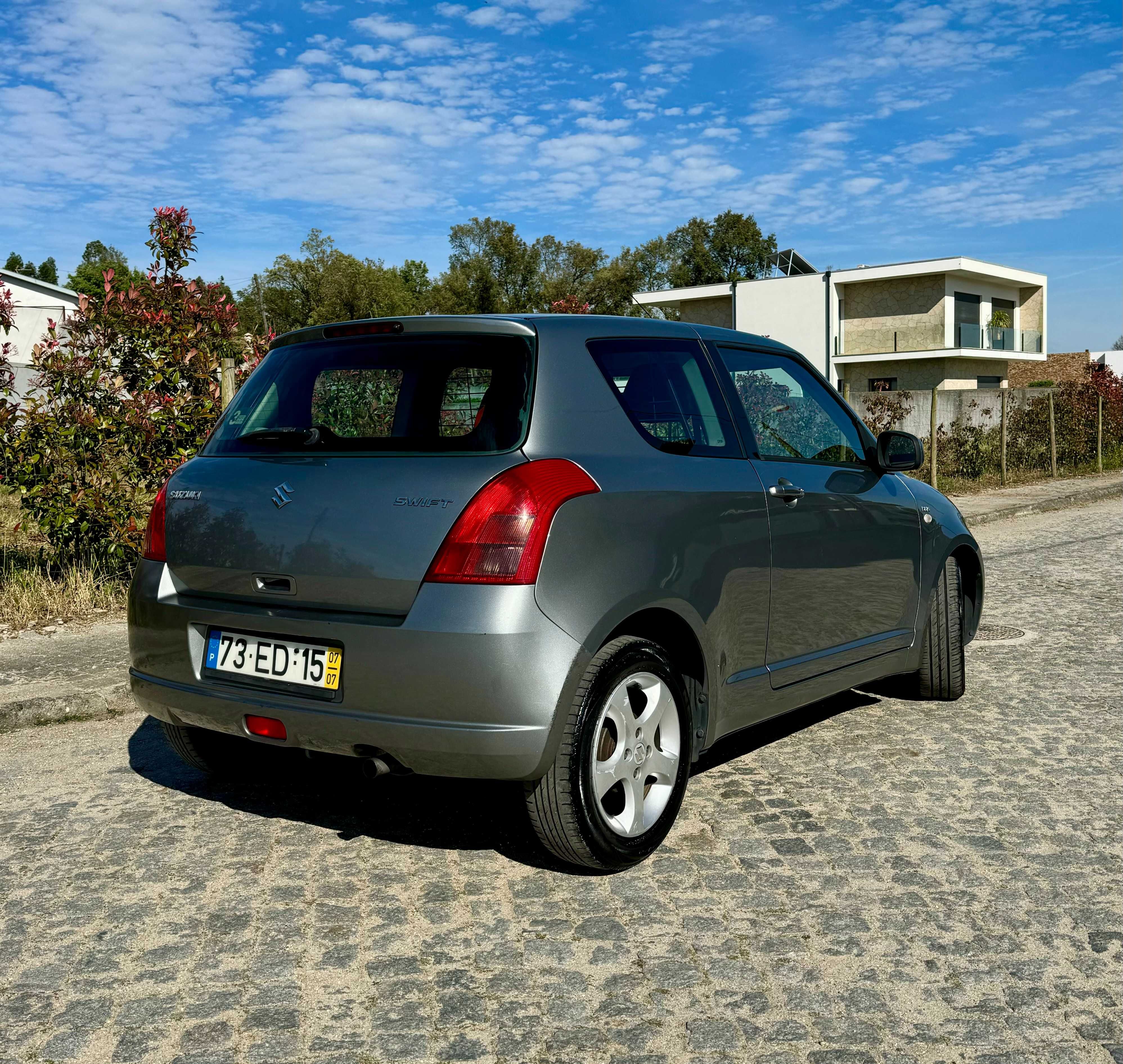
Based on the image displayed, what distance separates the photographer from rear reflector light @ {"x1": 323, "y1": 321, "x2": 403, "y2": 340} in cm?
413

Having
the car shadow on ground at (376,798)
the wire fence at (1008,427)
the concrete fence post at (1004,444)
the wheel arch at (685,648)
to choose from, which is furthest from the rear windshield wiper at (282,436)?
the concrete fence post at (1004,444)

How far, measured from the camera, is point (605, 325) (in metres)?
4.25

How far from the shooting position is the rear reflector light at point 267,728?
3.81 m

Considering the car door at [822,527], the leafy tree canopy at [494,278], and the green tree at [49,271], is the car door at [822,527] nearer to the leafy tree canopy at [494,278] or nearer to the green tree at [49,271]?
the leafy tree canopy at [494,278]

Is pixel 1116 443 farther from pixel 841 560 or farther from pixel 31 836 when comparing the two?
pixel 31 836

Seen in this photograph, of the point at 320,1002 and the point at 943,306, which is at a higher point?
the point at 943,306

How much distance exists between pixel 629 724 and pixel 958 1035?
139 cm

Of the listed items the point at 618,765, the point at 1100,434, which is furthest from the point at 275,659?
the point at 1100,434

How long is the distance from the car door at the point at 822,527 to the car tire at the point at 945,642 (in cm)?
25

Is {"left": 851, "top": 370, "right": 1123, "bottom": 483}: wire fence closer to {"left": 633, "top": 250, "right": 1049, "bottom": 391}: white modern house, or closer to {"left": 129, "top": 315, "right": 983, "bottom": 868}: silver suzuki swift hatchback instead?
{"left": 129, "top": 315, "right": 983, "bottom": 868}: silver suzuki swift hatchback

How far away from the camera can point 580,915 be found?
12.0ft

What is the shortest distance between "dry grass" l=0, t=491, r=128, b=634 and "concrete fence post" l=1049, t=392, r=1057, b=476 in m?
19.0

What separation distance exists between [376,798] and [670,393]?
6.39 feet

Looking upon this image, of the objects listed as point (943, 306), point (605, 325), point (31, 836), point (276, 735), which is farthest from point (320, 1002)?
point (943, 306)
